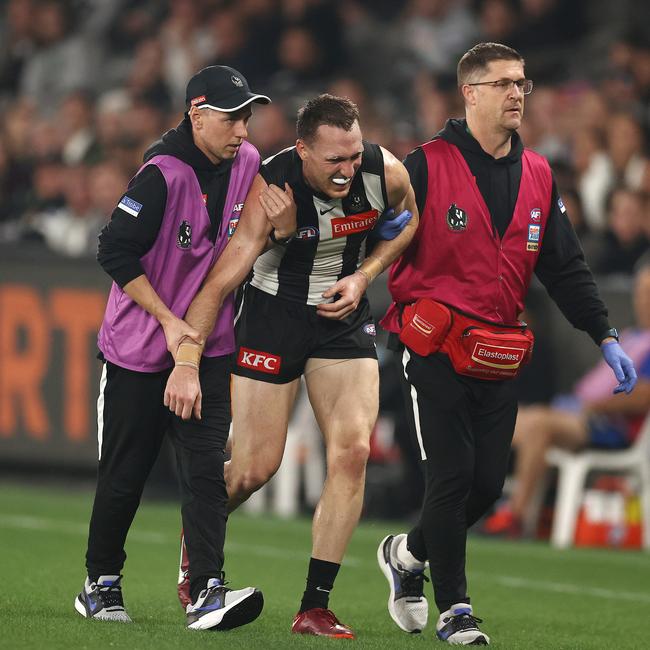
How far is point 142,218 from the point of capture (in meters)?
6.07

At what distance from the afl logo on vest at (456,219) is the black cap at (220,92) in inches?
40.3

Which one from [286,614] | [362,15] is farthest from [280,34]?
[286,614]

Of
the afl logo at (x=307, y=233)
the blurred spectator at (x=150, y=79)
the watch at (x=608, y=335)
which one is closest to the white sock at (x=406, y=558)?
the watch at (x=608, y=335)

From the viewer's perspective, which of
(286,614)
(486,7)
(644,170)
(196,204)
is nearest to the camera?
(196,204)

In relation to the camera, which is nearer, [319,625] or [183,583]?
[319,625]

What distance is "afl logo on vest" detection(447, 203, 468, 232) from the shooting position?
6.70 metres

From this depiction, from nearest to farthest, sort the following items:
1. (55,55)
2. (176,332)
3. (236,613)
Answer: (236,613)
(176,332)
(55,55)

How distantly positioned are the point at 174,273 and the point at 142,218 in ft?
0.95

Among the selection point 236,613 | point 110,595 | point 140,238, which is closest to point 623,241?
point 140,238

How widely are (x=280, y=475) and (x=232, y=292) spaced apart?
261 inches

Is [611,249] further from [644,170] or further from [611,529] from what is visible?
[611,529]

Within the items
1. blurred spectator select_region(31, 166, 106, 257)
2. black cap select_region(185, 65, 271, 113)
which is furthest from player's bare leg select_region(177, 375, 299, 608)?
blurred spectator select_region(31, 166, 106, 257)

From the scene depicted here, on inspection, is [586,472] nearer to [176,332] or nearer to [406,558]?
[406,558]

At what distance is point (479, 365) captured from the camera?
6578 millimetres
